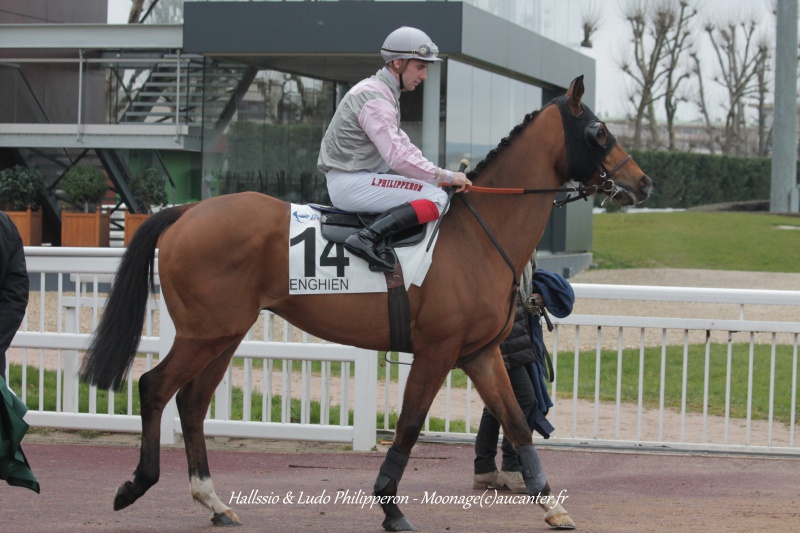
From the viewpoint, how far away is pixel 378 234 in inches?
201

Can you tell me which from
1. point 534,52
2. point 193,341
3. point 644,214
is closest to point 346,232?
point 193,341

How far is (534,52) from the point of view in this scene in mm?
20016

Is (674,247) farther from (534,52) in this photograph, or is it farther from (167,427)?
(167,427)

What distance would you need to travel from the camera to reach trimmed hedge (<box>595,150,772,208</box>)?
4106 cm

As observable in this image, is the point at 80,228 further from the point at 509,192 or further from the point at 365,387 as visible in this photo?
the point at 509,192

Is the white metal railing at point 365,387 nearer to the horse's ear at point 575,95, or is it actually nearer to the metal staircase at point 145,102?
the horse's ear at point 575,95

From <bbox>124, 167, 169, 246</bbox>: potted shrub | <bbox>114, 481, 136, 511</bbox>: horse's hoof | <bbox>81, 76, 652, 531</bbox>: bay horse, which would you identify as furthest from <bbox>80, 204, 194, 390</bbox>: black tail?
<bbox>124, 167, 169, 246</bbox>: potted shrub

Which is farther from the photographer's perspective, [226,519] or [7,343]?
[226,519]

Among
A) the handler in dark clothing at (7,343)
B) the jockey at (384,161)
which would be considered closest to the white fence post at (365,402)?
the jockey at (384,161)

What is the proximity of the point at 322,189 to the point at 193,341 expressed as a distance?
557 inches

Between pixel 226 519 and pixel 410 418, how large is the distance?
104 cm

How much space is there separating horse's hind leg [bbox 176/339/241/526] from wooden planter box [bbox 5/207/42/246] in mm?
13949

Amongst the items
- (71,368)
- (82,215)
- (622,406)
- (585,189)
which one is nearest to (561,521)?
(585,189)

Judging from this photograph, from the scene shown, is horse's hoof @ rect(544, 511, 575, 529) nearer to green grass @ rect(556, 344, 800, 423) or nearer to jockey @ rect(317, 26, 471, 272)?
jockey @ rect(317, 26, 471, 272)
